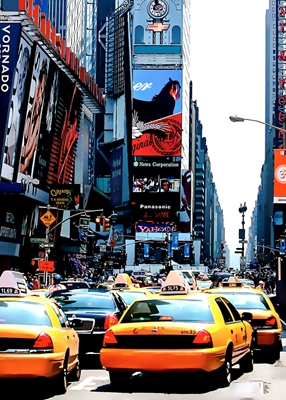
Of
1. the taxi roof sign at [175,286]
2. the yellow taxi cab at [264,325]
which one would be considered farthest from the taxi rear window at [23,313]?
the yellow taxi cab at [264,325]

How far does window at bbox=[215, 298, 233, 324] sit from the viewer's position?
520 inches

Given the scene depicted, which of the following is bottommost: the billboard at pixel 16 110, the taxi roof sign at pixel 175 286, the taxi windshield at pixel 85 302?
the taxi windshield at pixel 85 302

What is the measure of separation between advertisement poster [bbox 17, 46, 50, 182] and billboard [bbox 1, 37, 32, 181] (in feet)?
5.68

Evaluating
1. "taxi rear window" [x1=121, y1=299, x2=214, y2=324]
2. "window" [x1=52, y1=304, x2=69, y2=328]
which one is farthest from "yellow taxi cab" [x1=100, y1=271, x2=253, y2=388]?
"window" [x1=52, y1=304, x2=69, y2=328]

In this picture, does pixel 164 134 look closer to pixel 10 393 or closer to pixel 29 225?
pixel 29 225

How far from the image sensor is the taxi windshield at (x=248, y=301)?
17703 mm

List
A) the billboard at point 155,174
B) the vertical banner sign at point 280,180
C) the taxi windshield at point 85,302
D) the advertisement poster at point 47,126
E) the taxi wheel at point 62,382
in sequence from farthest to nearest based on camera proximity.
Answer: the billboard at point 155,174, the advertisement poster at point 47,126, the vertical banner sign at point 280,180, the taxi windshield at point 85,302, the taxi wheel at point 62,382

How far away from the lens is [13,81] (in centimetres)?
6462

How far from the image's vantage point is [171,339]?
1174cm

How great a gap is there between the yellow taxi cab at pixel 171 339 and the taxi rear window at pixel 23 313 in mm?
1041

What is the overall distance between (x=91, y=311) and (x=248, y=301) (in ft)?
12.5

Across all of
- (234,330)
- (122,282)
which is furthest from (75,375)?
(122,282)

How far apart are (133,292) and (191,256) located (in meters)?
156

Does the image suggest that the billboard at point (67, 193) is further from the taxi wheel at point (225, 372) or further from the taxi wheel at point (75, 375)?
the taxi wheel at point (225, 372)
